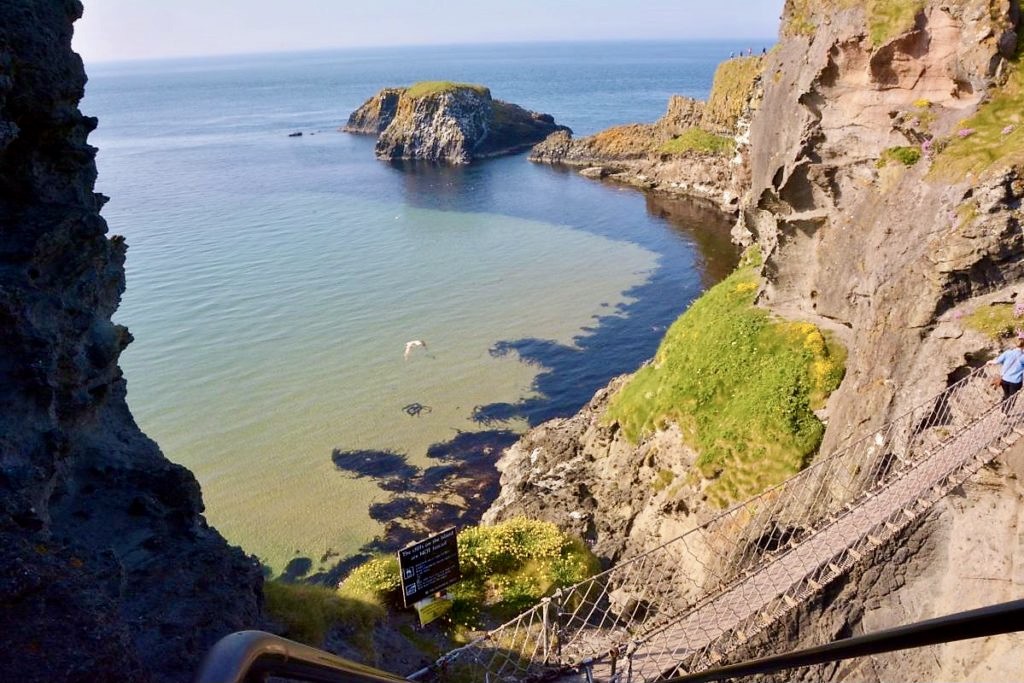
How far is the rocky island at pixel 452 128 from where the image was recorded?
121312mm

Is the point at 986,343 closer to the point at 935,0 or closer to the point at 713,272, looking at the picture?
the point at 935,0

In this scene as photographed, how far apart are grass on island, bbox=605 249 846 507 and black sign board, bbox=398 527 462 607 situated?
9.21m

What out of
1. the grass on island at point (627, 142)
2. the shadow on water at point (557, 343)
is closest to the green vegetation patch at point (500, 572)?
the shadow on water at point (557, 343)

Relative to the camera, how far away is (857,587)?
14.5 m

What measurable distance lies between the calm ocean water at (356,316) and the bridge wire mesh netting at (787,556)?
15826mm

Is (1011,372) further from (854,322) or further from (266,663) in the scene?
(266,663)

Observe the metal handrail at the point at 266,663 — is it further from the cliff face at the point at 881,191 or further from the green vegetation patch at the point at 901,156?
the green vegetation patch at the point at 901,156

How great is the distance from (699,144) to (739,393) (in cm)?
7698

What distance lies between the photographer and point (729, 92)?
3716 inches

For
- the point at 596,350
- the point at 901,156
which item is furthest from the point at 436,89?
the point at 901,156

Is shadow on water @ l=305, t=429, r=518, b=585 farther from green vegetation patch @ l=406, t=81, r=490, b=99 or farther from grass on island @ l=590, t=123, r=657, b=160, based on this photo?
green vegetation patch @ l=406, t=81, r=490, b=99

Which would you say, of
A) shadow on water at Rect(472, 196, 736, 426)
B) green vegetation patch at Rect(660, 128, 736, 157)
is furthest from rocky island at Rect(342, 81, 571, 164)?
shadow on water at Rect(472, 196, 736, 426)

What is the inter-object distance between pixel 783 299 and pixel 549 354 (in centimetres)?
1891

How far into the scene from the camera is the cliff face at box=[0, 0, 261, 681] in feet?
24.3
